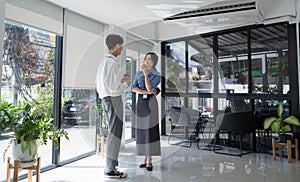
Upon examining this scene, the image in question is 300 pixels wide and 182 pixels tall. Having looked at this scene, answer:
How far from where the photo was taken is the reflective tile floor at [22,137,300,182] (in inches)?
101

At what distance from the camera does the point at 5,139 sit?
7.75 feet

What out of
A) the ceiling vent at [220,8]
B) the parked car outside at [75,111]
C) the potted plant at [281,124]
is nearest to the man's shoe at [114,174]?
the parked car outside at [75,111]

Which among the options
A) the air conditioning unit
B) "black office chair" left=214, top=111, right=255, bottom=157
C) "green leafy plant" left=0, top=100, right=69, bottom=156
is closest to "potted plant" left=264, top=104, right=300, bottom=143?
"black office chair" left=214, top=111, right=255, bottom=157

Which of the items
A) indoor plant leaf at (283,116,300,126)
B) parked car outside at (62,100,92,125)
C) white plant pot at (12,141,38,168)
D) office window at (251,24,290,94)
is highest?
office window at (251,24,290,94)

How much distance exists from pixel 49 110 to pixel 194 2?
2.56m

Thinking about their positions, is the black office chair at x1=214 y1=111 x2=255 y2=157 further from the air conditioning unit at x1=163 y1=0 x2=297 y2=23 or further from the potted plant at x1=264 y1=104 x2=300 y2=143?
the air conditioning unit at x1=163 y1=0 x2=297 y2=23

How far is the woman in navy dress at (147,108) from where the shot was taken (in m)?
2.69

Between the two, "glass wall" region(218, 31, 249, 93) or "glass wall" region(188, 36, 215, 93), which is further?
"glass wall" region(188, 36, 215, 93)

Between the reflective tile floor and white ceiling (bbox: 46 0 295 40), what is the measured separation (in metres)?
2.26

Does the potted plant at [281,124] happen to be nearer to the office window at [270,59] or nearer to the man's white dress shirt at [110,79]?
the office window at [270,59]

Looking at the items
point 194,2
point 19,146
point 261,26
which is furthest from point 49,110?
point 261,26

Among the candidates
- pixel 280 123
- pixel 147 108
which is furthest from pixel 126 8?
pixel 280 123

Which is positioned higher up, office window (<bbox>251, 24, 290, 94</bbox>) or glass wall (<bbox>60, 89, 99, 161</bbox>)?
office window (<bbox>251, 24, 290, 94</bbox>)

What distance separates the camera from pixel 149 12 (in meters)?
3.46
